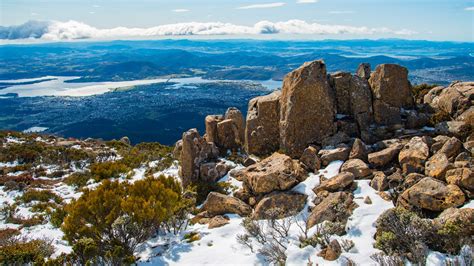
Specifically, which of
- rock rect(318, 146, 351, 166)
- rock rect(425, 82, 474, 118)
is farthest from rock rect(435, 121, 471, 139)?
rock rect(318, 146, 351, 166)

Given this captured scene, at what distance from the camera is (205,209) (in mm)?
13375

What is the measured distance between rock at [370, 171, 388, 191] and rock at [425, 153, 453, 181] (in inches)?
50.9

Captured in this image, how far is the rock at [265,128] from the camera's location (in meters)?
17.9

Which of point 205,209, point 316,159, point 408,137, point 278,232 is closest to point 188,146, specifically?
point 205,209

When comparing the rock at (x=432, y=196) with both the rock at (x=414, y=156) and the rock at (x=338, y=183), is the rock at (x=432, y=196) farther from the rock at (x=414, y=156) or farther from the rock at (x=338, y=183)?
the rock at (x=338, y=183)

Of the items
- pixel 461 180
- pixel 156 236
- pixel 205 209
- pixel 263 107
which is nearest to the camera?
pixel 461 180

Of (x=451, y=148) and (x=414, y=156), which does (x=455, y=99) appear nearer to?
(x=451, y=148)

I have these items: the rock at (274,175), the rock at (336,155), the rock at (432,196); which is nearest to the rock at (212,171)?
the rock at (274,175)

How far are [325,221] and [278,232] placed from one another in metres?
1.47

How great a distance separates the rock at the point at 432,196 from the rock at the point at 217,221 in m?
5.78

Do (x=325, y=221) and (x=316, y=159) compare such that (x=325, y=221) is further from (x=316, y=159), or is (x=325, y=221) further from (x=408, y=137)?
(x=408, y=137)

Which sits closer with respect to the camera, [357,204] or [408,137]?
[357,204]

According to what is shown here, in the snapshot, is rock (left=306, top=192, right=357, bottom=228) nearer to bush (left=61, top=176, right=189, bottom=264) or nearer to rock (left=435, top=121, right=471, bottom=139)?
bush (left=61, top=176, right=189, bottom=264)

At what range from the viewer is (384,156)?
41.2 ft
